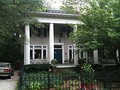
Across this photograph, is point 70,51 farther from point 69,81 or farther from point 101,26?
point 69,81

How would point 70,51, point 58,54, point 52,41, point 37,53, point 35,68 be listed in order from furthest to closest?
point 70,51 → point 58,54 → point 37,53 → point 52,41 → point 35,68

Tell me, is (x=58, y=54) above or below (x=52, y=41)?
below

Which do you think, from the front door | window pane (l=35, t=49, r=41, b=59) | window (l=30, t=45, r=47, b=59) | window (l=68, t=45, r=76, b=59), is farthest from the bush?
window (l=68, t=45, r=76, b=59)

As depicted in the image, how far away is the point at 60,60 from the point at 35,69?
801 centimetres

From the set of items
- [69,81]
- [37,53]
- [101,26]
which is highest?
[101,26]

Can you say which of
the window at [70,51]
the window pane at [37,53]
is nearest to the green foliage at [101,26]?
the window pane at [37,53]

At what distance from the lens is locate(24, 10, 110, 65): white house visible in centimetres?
3086

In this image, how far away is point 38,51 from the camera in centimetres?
3400

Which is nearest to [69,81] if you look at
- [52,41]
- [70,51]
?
[52,41]

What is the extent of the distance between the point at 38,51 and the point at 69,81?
19.1m

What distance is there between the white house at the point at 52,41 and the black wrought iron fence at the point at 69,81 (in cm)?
1514

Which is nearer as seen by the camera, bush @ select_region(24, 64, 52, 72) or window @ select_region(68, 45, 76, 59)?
bush @ select_region(24, 64, 52, 72)

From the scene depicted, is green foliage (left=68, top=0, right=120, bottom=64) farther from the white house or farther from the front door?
the front door

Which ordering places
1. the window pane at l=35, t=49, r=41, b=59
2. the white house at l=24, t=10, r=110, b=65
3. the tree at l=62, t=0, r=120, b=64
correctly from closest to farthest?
1. the tree at l=62, t=0, r=120, b=64
2. the white house at l=24, t=10, r=110, b=65
3. the window pane at l=35, t=49, r=41, b=59
